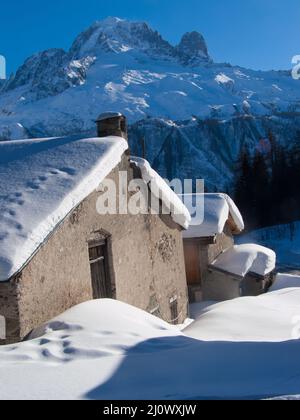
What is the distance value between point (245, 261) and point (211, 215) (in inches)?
79.8

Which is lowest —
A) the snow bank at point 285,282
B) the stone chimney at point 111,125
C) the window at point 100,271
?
the snow bank at point 285,282

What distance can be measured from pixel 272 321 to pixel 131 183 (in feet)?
13.2

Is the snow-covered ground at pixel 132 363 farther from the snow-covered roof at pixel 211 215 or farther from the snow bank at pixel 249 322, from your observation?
the snow-covered roof at pixel 211 215

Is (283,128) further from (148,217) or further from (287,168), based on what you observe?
(148,217)

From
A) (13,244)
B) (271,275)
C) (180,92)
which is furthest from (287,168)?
(180,92)

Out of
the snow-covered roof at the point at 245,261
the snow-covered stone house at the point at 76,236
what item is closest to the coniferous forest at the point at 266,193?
the snow-covered roof at the point at 245,261

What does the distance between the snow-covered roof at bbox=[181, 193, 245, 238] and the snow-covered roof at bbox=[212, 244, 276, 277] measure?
1.05 metres

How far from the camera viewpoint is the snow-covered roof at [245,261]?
1639 cm

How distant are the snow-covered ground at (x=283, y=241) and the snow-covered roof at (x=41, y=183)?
18904mm

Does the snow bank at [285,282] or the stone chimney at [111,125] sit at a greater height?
the stone chimney at [111,125]

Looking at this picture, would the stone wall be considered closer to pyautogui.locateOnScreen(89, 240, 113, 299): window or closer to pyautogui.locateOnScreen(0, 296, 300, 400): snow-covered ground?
pyautogui.locateOnScreen(89, 240, 113, 299): window

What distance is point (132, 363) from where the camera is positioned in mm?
4590

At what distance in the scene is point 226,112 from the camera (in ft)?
542

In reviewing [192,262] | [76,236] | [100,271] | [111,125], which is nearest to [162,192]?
[111,125]
